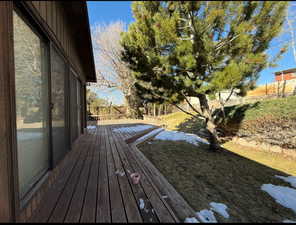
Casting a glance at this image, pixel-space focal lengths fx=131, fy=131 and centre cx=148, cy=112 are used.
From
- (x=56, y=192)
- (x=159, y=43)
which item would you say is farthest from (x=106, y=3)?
(x=56, y=192)

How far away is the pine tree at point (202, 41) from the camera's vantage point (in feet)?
8.18

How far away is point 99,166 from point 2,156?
4.79 feet

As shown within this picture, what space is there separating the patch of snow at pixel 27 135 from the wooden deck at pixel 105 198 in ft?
2.23

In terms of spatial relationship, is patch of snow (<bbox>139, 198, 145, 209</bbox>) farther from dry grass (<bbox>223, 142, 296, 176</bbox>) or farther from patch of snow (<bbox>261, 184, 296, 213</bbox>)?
dry grass (<bbox>223, 142, 296, 176</bbox>)

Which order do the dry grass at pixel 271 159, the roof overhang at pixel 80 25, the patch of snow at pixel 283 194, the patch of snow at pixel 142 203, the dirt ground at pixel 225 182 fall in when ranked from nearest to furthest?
1. the patch of snow at pixel 142 203
2. the dirt ground at pixel 225 182
3. the patch of snow at pixel 283 194
4. the roof overhang at pixel 80 25
5. the dry grass at pixel 271 159

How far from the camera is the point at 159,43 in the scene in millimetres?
2854

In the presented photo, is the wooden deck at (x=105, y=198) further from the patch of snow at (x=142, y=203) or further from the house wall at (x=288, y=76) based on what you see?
the house wall at (x=288, y=76)

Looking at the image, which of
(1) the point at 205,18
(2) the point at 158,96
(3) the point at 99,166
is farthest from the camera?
(2) the point at 158,96

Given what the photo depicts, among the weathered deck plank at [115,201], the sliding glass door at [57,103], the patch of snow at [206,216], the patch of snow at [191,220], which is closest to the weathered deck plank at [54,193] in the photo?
the sliding glass door at [57,103]

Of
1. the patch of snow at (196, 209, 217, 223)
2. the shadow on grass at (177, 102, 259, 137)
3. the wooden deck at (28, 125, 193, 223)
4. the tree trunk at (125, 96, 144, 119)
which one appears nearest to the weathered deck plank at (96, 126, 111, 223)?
the wooden deck at (28, 125, 193, 223)

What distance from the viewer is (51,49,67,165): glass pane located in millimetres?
1977

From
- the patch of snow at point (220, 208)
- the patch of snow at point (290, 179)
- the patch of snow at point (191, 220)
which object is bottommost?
the patch of snow at point (290, 179)

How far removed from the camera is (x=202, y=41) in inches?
106

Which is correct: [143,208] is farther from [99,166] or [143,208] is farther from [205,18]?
[205,18]
